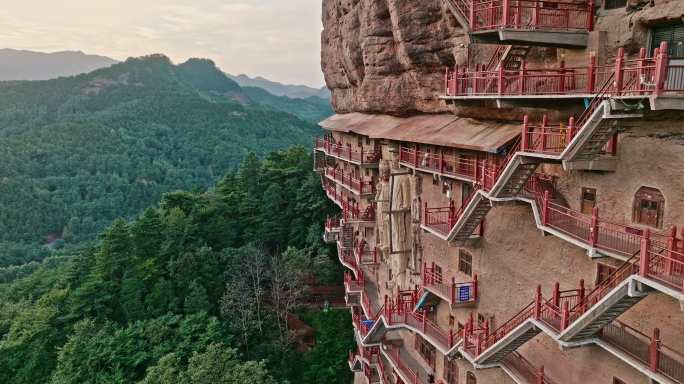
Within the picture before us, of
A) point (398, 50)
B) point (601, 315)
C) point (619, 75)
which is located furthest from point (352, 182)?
point (619, 75)

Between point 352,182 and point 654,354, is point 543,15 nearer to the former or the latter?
point 654,354

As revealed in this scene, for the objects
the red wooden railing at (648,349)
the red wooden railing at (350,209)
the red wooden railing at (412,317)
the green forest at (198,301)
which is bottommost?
the green forest at (198,301)

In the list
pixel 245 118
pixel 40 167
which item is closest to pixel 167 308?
pixel 40 167

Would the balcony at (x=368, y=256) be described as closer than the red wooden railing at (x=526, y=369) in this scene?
No

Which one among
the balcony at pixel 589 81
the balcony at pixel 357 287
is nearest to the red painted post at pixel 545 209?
the balcony at pixel 589 81

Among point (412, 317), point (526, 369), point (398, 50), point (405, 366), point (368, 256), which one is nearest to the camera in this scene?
point (526, 369)

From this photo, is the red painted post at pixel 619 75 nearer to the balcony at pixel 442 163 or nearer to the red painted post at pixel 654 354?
the red painted post at pixel 654 354

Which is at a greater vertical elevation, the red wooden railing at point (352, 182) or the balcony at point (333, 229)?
the red wooden railing at point (352, 182)
